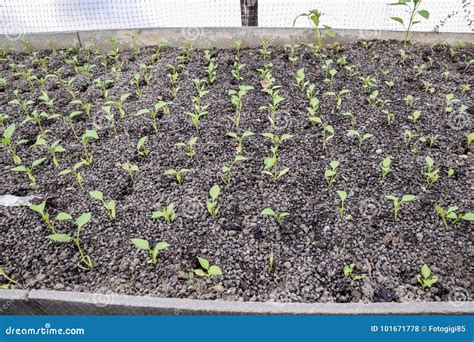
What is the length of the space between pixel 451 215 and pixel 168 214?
5.16ft

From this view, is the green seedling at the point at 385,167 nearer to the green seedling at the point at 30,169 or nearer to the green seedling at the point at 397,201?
the green seedling at the point at 397,201

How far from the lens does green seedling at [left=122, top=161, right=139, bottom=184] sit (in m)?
2.38

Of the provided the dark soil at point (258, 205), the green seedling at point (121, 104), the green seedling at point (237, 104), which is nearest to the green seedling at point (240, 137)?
the dark soil at point (258, 205)

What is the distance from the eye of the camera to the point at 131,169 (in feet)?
7.88

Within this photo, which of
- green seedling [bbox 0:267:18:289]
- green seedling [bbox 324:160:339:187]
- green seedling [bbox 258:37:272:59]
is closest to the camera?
green seedling [bbox 0:267:18:289]

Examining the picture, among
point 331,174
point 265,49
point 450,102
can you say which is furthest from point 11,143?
point 450,102

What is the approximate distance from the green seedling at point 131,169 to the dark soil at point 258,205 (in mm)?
47

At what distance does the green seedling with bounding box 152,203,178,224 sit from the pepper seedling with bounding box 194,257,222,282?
1.22ft

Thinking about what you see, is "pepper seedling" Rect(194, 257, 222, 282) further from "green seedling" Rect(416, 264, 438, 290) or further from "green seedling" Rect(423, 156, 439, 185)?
"green seedling" Rect(423, 156, 439, 185)

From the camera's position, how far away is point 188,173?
2.48 meters

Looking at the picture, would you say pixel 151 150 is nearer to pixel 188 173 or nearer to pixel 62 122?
pixel 188 173

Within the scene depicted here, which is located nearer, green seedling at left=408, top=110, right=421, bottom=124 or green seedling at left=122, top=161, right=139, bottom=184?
green seedling at left=122, top=161, right=139, bottom=184

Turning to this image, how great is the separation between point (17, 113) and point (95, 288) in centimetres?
222

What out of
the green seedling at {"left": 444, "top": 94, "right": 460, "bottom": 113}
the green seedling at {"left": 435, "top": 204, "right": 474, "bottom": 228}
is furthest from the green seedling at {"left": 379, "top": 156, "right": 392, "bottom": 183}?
the green seedling at {"left": 444, "top": 94, "right": 460, "bottom": 113}
